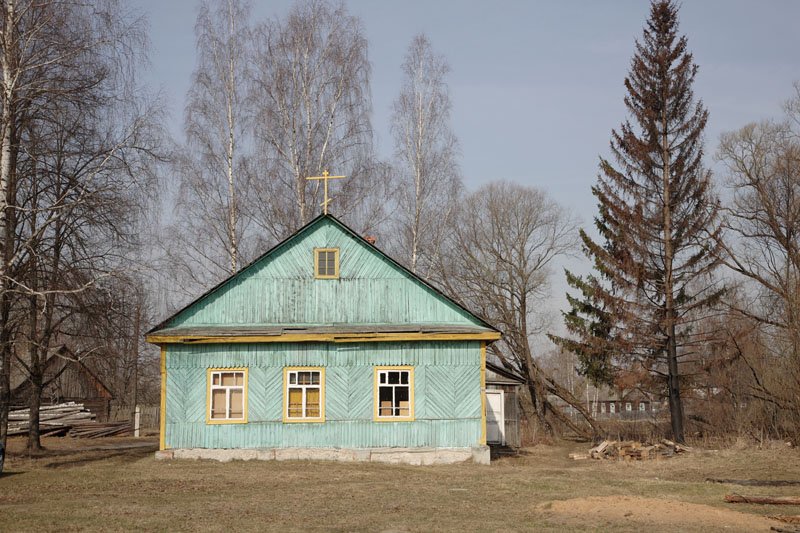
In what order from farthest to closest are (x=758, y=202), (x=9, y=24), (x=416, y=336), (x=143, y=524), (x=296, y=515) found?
(x=758, y=202), (x=416, y=336), (x=9, y=24), (x=296, y=515), (x=143, y=524)

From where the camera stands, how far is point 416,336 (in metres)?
22.5

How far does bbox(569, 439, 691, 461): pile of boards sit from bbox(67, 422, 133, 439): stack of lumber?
22.3 meters

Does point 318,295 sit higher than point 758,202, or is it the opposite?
point 758,202

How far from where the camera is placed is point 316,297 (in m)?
23.5

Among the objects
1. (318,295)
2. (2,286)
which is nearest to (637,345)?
(318,295)

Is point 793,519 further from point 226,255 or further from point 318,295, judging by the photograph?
point 226,255

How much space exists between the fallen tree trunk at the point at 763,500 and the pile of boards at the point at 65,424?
98.4 ft

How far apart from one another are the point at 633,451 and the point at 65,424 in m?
26.0

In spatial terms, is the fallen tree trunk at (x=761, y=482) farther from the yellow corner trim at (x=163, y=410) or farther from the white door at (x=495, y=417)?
the yellow corner trim at (x=163, y=410)

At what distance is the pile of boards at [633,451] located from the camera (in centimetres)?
2509

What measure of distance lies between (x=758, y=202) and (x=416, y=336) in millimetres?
18301

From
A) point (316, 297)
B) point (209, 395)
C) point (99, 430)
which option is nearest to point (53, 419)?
point (99, 430)

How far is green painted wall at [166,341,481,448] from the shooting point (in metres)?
22.4

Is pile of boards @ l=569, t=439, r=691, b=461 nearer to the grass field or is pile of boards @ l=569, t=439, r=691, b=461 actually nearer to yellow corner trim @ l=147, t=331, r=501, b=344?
the grass field
